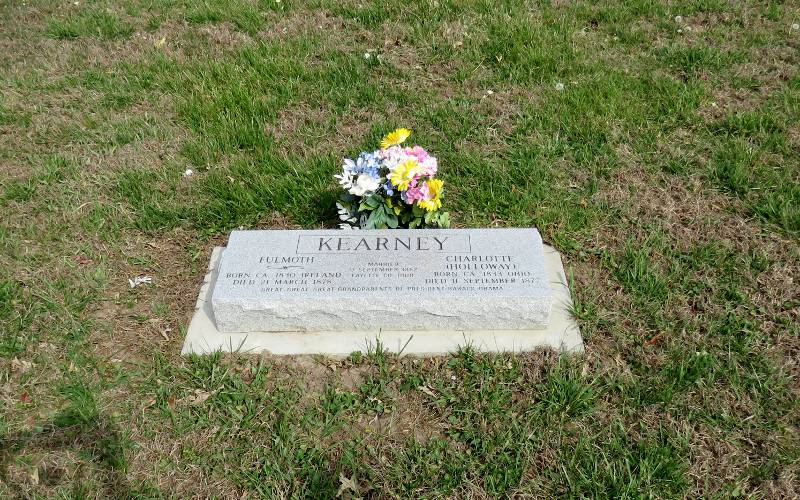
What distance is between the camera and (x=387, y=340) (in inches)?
107

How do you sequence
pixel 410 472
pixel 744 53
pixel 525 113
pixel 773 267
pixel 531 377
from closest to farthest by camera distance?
pixel 410 472, pixel 531 377, pixel 773 267, pixel 525 113, pixel 744 53

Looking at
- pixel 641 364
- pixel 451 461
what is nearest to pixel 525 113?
pixel 641 364

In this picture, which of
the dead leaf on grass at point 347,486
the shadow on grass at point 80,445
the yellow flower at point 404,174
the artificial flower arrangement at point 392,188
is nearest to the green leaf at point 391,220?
the artificial flower arrangement at point 392,188

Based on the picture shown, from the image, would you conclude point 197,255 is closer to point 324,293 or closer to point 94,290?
point 94,290

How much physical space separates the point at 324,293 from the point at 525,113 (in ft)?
7.03

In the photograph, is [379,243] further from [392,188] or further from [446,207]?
[446,207]

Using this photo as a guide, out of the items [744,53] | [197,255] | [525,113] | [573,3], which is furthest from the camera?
[573,3]

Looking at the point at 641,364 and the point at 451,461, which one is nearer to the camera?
the point at 451,461

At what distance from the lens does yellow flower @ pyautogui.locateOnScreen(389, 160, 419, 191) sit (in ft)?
8.94

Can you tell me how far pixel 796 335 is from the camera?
2.67 metres

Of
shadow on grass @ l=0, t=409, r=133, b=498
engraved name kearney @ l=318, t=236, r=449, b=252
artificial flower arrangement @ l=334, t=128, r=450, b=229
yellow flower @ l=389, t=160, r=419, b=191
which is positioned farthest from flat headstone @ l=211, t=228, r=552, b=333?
shadow on grass @ l=0, t=409, r=133, b=498

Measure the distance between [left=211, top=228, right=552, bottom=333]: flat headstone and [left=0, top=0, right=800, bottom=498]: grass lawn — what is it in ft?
0.60

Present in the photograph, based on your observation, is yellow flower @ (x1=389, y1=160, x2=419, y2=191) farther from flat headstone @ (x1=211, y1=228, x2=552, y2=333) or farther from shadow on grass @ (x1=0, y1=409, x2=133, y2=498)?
shadow on grass @ (x1=0, y1=409, x2=133, y2=498)

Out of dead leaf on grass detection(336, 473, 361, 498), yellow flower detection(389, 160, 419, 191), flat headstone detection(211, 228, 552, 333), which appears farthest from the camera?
yellow flower detection(389, 160, 419, 191)
